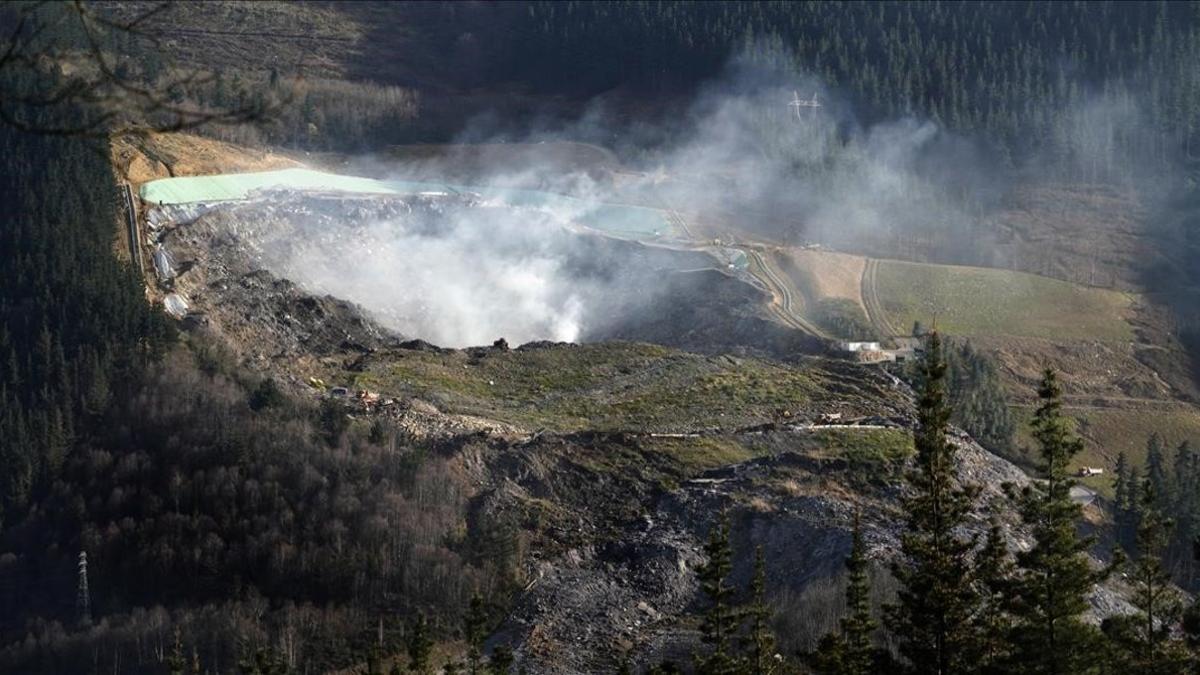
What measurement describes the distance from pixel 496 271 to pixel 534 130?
3416 cm

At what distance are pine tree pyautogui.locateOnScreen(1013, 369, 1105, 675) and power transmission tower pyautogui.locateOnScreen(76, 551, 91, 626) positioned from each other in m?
39.1

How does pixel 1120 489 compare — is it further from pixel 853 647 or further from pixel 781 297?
pixel 853 647

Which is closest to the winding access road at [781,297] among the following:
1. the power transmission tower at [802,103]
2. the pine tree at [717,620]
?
the power transmission tower at [802,103]

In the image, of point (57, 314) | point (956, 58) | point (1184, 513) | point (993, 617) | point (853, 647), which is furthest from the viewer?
point (956, 58)

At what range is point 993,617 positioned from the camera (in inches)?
1196

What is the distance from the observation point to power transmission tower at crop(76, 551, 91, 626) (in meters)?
61.4

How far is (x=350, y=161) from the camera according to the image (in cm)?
12019

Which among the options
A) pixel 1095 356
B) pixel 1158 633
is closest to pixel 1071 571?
pixel 1158 633

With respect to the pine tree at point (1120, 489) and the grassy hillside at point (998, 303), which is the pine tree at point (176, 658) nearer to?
the pine tree at point (1120, 489)

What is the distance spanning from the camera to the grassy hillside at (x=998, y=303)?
100188 millimetres

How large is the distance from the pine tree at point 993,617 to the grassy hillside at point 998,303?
221 feet

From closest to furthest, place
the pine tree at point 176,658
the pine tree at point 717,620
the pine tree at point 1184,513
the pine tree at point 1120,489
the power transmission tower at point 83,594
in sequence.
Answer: the pine tree at point 717,620 < the pine tree at point 176,658 < the power transmission tower at point 83,594 < the pine tree at point 1184,513 < the pine tree at point 1120,489

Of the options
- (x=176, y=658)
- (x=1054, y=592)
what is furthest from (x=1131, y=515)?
(x=1054, y=592)

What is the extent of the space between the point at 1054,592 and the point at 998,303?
2907 inches
